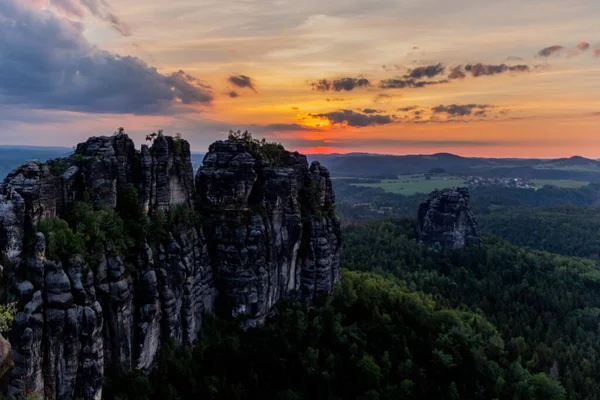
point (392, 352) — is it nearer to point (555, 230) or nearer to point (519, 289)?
point (519, 289)

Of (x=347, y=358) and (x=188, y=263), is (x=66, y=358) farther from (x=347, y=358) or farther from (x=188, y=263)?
(x=347, y=358)

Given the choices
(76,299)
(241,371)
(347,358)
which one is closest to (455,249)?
(347,358)

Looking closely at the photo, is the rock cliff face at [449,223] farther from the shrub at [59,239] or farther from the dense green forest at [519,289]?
the shrub at [59,239]

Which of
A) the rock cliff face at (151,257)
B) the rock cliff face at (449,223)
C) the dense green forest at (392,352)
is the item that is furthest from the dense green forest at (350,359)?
the rock cliff face at (449,223)

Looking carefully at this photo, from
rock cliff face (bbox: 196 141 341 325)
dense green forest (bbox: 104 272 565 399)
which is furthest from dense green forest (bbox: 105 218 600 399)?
rock cliff face (bbox: 196 141 341 325)

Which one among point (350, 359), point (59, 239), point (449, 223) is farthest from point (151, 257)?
point (449, 223)

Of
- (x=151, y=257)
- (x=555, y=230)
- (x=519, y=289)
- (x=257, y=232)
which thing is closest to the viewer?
(x=151, y=257)
